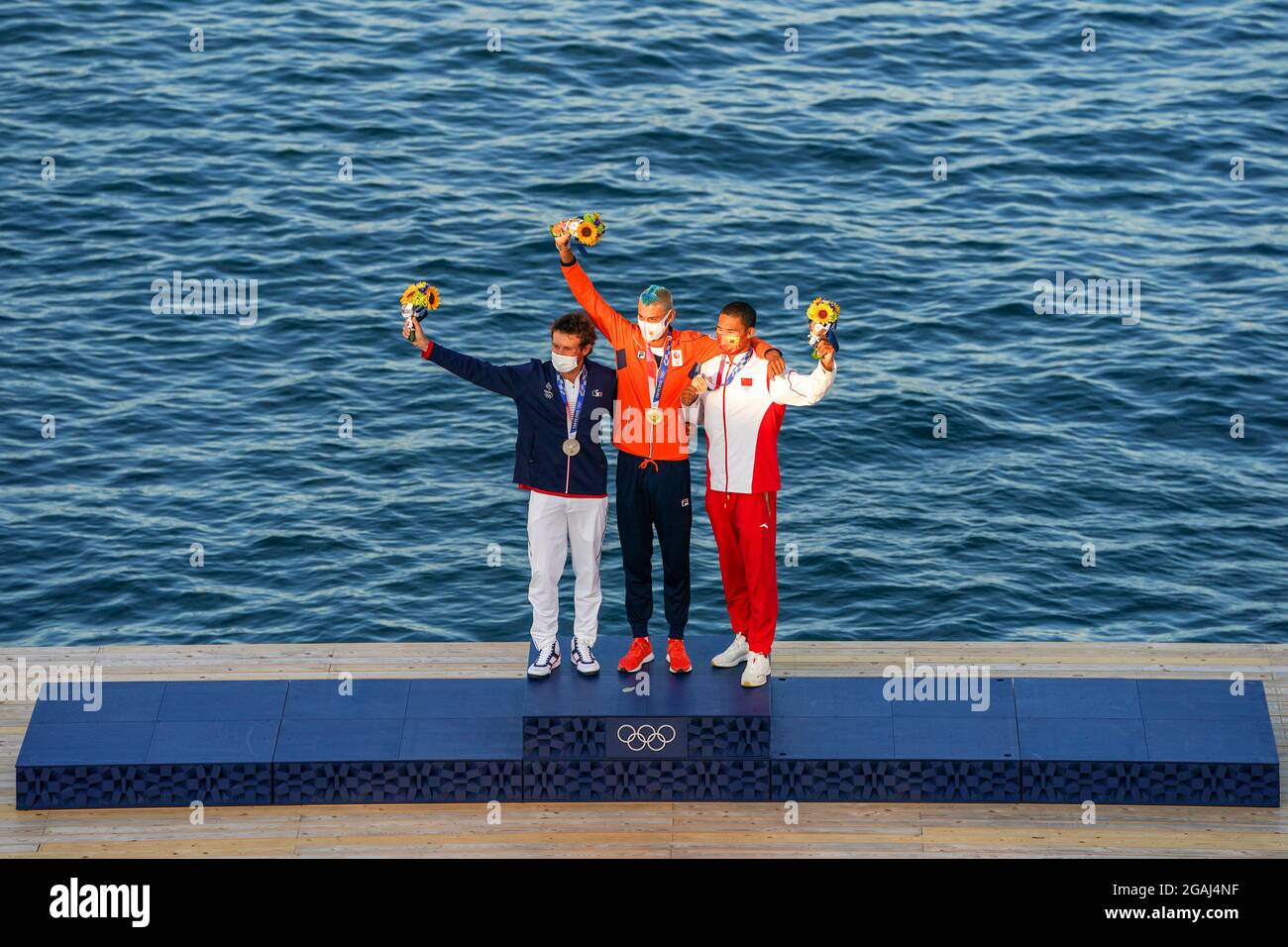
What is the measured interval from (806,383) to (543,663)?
105 inches

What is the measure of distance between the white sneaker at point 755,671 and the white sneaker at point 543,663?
4.32 ft

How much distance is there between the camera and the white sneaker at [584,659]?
1409 cm

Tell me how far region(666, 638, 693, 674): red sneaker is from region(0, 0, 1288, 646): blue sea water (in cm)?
585

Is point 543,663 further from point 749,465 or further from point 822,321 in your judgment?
point 822,321

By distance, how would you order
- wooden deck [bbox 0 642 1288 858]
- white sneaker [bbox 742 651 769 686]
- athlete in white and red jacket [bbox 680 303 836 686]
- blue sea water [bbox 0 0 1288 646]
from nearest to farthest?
wooden deck [bbox 0 642 1288 858] < athlete in white and red jacket [bbox 680 303 836 686] < white sneaker [bbox 742 651 769 686] < blue sea water [bbox 0 0 1288 646]

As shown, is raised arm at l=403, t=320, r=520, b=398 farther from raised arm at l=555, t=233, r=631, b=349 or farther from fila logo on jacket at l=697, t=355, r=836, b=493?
fila logo on jacket at l=697, t=355, r=836, b=493

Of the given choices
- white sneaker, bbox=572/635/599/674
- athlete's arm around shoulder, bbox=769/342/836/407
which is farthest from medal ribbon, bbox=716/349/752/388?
white sneaker, bbox=572/635/599/674

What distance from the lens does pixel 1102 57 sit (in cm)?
3281

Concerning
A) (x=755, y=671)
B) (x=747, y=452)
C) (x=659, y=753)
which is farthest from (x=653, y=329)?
(x=659, y=753)

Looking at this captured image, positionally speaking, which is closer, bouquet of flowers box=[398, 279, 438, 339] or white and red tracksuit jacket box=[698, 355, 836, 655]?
bouquet of flowers box=[398, 279, 438, 339]

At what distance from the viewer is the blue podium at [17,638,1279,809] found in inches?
536

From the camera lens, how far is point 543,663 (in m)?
14.1

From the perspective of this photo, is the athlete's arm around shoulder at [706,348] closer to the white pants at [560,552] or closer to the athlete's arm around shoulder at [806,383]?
the athlete's arm around shoulder at [806,383]

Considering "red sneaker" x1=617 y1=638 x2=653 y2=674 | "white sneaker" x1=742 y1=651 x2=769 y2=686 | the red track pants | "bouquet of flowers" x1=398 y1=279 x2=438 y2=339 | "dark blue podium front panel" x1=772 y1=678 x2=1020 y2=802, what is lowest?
"dark blue podium front panel" x1=772 y1=678 x2=1020 y2=802
